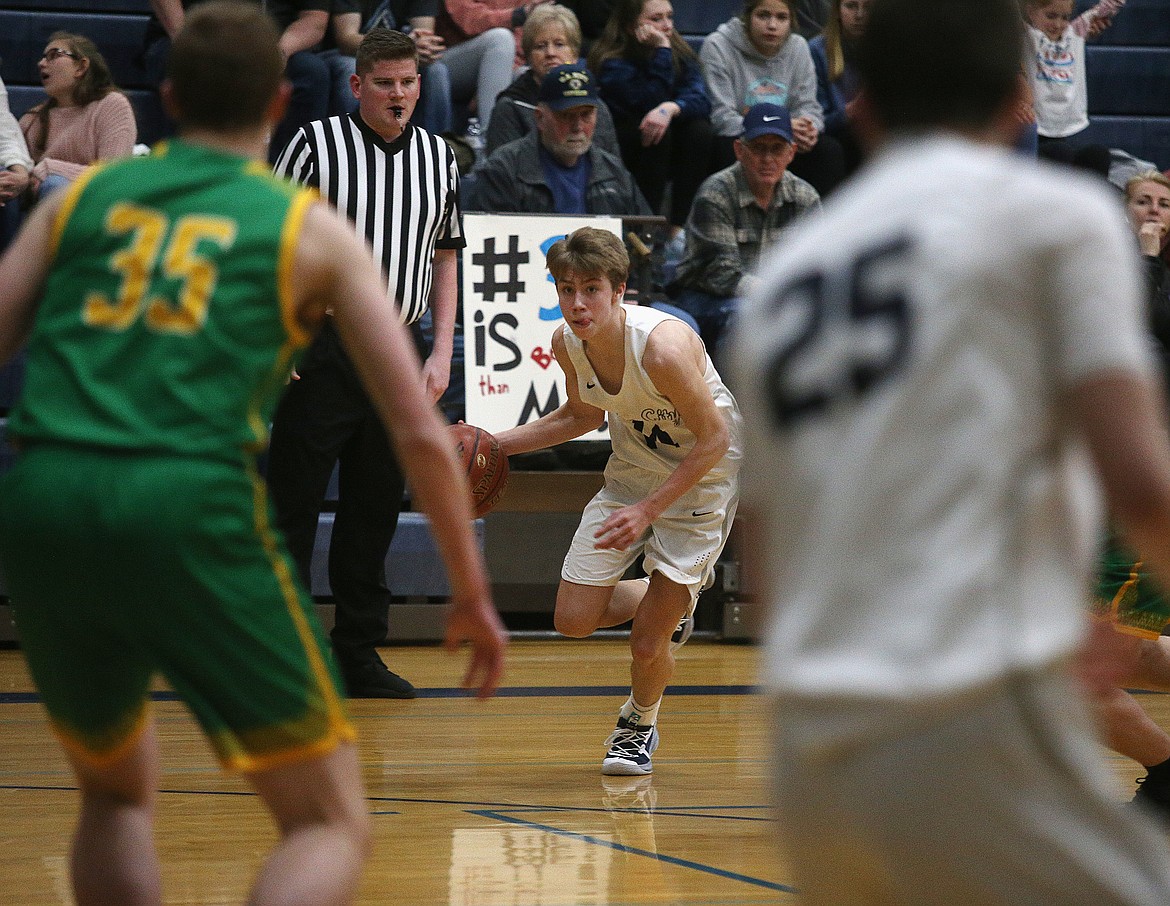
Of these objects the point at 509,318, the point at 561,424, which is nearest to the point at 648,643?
the point at 561,424

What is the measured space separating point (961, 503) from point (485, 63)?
7.71m

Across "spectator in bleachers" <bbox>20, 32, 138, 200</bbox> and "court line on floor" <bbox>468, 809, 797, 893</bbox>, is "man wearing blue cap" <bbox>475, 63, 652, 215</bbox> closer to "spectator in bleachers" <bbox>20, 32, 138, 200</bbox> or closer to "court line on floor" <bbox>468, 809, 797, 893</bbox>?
"spectator in bleachers" <bbox>20, 32, 138, 200</bbox>

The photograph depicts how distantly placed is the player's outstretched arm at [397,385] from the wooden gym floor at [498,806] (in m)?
1.06

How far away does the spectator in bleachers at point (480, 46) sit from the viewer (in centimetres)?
873

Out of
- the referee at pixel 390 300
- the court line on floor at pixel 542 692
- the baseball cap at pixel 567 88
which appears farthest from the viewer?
the baseball cap at pixel 567 88

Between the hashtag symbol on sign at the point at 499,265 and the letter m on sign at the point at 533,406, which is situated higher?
the hashtag symbol on sign at the point at 499,265

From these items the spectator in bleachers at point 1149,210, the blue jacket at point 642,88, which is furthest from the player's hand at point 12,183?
the spectator in bleachers at point 1149,210

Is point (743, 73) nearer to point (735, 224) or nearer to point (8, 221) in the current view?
point (735, 224)

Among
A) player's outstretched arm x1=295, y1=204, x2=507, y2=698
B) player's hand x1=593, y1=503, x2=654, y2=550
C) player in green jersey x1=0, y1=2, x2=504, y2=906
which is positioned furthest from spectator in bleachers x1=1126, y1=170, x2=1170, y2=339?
player in green jersey x1=0, y1=2, x2=504, y2=906

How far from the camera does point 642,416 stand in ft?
16.3

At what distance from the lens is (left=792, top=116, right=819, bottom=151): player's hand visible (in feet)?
28.2

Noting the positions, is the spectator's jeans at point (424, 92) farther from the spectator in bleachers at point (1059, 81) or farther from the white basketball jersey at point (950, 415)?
the white basketball jersey at point (950, 415)

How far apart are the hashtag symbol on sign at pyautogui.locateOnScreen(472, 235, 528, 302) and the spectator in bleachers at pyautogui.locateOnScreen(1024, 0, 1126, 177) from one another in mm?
3387

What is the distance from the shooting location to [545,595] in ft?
26.1
